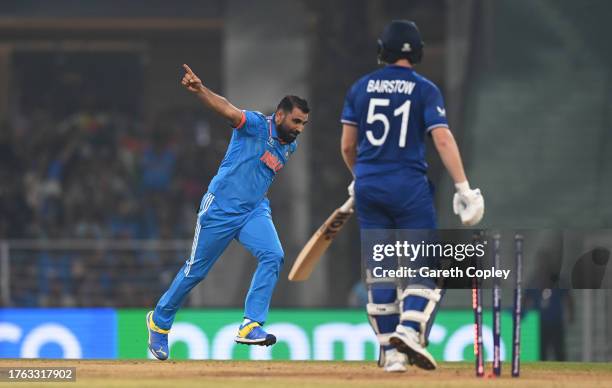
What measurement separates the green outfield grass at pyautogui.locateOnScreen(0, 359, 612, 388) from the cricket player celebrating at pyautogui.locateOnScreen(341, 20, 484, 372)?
259 mm

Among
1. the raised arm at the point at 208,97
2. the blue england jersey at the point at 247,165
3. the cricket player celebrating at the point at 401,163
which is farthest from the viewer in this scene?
the blue england jersey at the point at 247,165

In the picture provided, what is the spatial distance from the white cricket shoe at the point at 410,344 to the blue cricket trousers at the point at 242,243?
1145 millimetres

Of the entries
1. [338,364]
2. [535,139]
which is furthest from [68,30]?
[338,364]

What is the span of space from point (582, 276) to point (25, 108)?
13076 millimetres

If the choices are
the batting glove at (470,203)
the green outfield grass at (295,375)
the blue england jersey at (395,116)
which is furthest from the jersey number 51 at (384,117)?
the green outfield grass at (295,375)

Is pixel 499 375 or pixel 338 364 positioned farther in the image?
pixel 338 364

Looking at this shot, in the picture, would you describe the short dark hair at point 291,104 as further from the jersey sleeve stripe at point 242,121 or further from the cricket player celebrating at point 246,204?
the jersey sleeve stripe at point 242,121

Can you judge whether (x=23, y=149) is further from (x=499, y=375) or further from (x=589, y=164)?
(x=499, y=375)

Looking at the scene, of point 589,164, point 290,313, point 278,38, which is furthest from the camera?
point 278,38

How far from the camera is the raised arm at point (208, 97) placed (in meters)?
8.59

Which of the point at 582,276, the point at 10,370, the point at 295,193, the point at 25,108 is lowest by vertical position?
the point at 10,370

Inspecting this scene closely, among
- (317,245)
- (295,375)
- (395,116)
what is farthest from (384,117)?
(295,375)

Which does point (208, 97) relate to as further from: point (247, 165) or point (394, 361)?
point (394, 361)

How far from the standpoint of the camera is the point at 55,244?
663 inches
